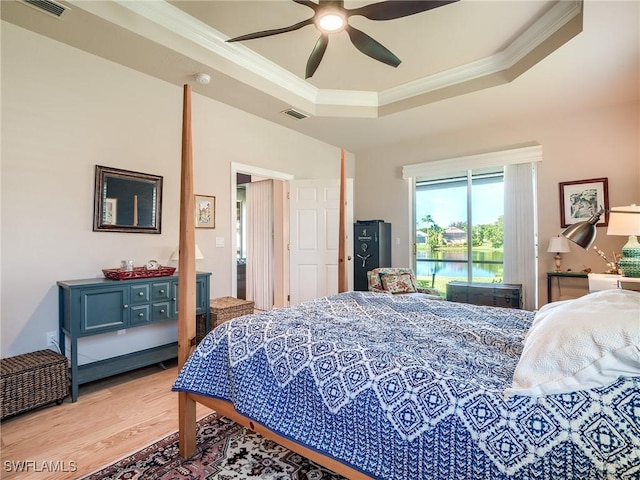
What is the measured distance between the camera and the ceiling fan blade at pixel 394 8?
6.30ft

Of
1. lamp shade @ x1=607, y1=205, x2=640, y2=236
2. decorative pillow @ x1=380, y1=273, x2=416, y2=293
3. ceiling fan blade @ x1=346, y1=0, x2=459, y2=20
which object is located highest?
ceiling fan blade @ x1=346, y1=0, x2=459, y2=20

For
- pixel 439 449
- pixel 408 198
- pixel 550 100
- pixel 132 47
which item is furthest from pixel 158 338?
pixel 550 100

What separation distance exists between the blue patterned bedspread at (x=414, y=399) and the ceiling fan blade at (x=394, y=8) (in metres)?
1.85

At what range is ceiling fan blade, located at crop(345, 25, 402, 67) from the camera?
221 cm

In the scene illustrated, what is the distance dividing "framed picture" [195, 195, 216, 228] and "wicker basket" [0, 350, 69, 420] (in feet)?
5.68

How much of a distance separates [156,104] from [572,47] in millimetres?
3696

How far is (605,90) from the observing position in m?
3.35

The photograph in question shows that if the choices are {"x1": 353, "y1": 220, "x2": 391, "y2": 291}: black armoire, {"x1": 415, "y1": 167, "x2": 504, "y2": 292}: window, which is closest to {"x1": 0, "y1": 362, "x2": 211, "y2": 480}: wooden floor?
{"x1": 353, "y1": 220, "x2": 391, "y2": 291}: black armoire

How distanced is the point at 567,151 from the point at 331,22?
3.47 meters

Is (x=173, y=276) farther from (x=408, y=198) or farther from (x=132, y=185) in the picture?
(x=408, y=198)

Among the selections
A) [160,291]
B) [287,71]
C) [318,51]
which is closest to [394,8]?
[318,51]

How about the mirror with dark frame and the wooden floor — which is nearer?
the wooden floor

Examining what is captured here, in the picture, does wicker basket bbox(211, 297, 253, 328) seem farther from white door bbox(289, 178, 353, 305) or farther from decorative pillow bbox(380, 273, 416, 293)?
decorative pillow bbox(380, 273, 416, 293)

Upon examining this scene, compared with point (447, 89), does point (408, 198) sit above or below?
below
